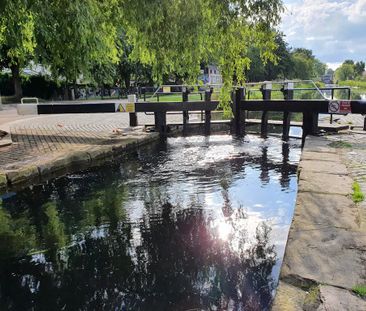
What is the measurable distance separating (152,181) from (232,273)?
3390mm

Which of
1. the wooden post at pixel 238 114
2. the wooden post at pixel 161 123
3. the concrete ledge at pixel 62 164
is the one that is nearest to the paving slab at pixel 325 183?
the concrete ledge at pixel 62 164

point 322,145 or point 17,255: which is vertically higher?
point 322,145

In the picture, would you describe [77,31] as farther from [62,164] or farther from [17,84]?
[17,84]

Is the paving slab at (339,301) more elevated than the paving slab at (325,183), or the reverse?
the paving slab at (325,183)

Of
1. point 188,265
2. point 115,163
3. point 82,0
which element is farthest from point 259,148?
point 188,265

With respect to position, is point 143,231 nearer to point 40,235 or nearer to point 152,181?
point 40,235

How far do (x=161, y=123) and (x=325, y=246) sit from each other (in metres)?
9.14

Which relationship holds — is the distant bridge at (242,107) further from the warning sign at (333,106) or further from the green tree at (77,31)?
the green tree at (77,31)

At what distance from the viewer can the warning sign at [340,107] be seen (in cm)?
866

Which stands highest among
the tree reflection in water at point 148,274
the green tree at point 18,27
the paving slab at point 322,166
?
the green tree at point 18,27

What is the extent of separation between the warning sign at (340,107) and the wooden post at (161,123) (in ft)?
16.8

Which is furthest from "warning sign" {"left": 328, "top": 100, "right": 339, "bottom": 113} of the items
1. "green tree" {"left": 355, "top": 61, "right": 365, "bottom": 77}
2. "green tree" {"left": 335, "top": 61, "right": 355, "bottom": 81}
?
"green tree" {"left": 355, "top": 61, "right": 365, "bottom": 77}

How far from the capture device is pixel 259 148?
9250 mm

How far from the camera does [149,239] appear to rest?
4.11m
